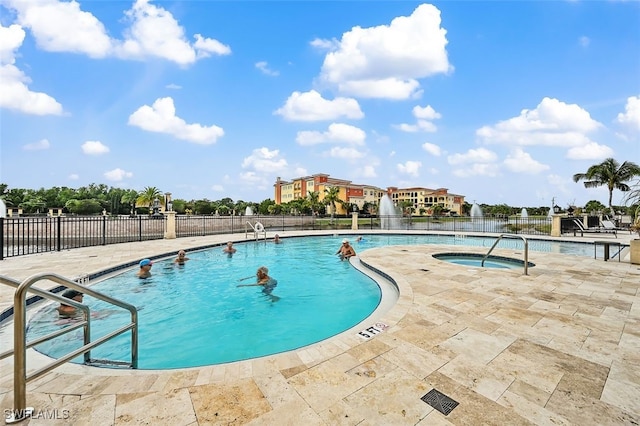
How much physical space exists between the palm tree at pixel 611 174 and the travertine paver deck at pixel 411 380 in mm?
33461

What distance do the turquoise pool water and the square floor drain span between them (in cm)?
256

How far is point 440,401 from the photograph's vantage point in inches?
88.0

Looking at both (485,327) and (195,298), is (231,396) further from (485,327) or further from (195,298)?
(195,298)

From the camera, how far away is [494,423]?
6.54ft

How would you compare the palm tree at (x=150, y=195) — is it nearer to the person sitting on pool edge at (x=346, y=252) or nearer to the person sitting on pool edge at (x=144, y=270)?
the person sitting on pool edge at (x=144, y=270)

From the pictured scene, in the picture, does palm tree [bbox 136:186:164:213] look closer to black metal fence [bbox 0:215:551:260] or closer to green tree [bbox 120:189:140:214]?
green tree [bbox 120:189:140:214]

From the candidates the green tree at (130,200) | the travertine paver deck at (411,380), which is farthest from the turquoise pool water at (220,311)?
the green tree at (130,200)

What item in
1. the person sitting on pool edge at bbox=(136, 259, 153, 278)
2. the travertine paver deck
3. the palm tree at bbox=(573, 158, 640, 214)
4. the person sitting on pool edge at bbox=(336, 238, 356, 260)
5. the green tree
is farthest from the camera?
the green tree

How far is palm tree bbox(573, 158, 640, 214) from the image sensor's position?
26656 mm

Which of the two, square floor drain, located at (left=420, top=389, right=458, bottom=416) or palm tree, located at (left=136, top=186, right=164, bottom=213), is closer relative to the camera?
square floor drain, located at (left=420, top=389, right=458, bottom=416)

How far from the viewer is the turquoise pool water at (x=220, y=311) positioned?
4.27m

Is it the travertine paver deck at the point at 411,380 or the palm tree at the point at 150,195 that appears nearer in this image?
the travertine paver deck at the point at 411,380

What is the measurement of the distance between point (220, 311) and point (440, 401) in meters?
4.89

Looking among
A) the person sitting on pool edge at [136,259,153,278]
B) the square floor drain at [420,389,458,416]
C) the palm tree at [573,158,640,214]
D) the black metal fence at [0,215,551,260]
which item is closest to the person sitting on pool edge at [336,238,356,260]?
the person sitting on pool edge at [136,259,153,278]
